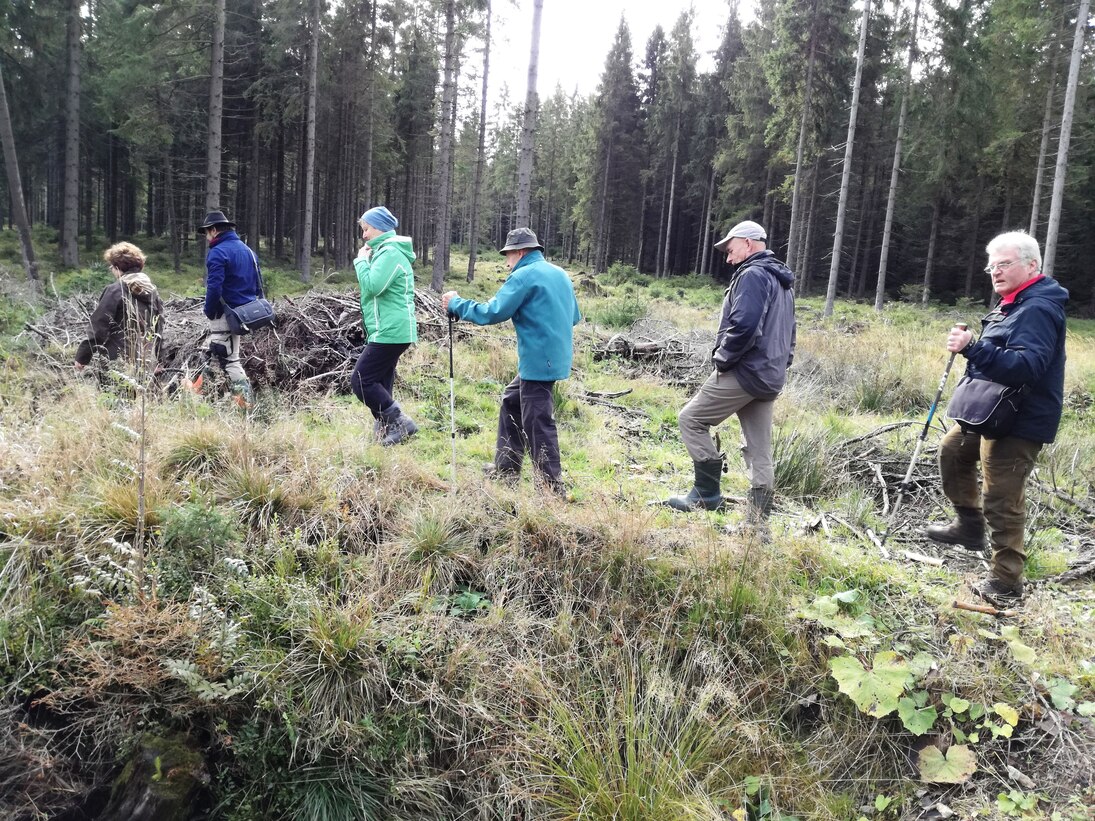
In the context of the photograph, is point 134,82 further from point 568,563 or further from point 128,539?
point 568,563

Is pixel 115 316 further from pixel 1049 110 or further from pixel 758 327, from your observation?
pixel 1049 110

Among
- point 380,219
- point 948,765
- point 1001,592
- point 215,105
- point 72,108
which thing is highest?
point 72,108

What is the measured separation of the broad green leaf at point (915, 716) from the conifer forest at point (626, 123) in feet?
38.9

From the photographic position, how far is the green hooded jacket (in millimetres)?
5453

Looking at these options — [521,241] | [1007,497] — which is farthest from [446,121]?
[1007,497]

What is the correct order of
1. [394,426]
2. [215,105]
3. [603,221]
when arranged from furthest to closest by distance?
[603,221] < [215,105] < [394,426]

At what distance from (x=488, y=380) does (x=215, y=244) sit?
Answer: 12.3 ft

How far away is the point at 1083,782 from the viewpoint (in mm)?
2781

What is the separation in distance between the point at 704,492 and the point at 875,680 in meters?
1.92

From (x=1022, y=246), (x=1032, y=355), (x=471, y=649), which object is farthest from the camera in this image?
(x=1022, y=246)

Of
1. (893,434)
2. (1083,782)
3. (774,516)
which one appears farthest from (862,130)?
(1083,782)

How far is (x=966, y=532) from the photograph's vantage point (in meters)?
4.65

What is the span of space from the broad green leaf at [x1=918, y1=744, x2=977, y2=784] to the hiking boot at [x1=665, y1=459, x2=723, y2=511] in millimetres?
2155

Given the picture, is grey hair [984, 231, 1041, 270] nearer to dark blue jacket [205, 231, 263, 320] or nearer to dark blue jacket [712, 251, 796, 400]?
dark blue jacket [712, 251, 796, 400]
